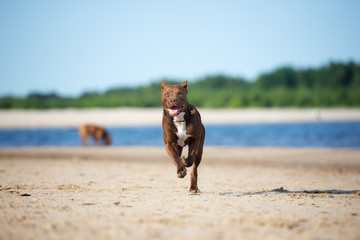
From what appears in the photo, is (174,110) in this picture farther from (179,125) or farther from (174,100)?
(179,125)

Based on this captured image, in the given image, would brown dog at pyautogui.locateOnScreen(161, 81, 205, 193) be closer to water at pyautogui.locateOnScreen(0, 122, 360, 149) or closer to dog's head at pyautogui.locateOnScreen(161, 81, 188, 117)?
dog's head at pyautogui.locateOnScreen(161, 81, 188, 117)

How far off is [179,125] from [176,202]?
125 cm

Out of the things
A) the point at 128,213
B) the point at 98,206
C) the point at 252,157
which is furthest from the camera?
the point at 252,157

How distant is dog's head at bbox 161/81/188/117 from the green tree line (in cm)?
4215

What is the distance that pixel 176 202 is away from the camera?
19.0ft

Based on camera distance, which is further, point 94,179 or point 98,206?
point 94,179

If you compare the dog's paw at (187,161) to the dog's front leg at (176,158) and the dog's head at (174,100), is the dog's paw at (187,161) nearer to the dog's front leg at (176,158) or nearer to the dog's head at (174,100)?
the dog's front leg at (176,158)

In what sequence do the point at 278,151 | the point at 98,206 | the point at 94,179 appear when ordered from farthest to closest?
the point at 278,151, the point at 94,179, the point at 98,206

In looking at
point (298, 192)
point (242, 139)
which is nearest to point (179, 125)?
point (298, 192)

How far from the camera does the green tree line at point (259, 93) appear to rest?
159 ft

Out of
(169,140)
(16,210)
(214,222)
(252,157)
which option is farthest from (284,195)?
(252,157)

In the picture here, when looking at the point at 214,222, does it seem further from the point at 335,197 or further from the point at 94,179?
the point at 94,179

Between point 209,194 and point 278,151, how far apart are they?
916cm

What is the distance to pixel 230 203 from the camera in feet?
18.8
